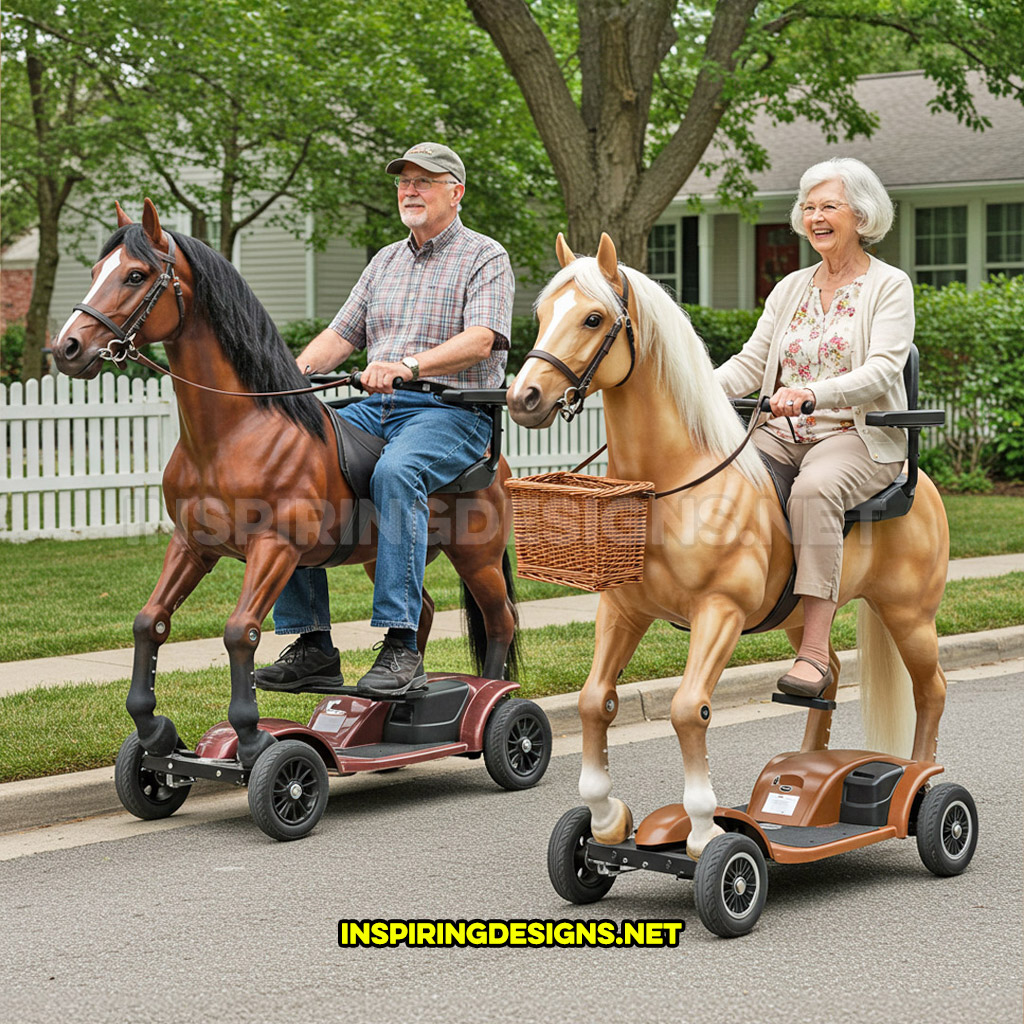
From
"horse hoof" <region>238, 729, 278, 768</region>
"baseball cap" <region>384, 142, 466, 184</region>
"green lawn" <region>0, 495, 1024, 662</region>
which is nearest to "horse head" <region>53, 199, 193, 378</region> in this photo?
"baseball cap" <region>384, 142, 466, 184</region>

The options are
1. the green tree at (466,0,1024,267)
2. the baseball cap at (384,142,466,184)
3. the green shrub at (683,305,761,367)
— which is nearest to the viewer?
the baseball cap at (384,142,466,184)

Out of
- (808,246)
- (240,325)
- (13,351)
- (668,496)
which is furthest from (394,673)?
(13,351)

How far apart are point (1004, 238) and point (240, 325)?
2287cm

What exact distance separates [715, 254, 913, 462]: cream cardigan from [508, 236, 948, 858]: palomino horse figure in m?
0.40

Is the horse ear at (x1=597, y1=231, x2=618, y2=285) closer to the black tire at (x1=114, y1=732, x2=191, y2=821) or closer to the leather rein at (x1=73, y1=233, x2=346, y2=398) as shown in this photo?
the leather rein at (x1=73, y1=233, x2=346, y2=398)

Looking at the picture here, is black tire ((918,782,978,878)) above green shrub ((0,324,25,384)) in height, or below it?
below

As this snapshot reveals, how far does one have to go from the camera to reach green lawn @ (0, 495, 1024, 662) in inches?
381

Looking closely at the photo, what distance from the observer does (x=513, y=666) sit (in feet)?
24.2

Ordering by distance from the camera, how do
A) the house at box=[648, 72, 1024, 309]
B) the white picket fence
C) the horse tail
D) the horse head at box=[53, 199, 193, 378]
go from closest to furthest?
1. the horse head at box=[53, 199, 193, 378]
2. the horse tail
3. the white picket fence
4. the house at box=[648, 72, 1024, 309]

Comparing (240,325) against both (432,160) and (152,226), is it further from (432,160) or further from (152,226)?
(432,160)

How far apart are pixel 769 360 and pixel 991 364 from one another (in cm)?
1564

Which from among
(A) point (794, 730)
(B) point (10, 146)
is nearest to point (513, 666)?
(A) point (794, 730)

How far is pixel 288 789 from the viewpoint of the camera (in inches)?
231

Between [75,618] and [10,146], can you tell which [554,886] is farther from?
[10,146]
